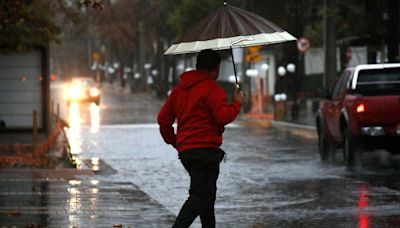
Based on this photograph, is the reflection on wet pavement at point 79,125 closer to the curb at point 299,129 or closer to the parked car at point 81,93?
the parked car at point 81,93

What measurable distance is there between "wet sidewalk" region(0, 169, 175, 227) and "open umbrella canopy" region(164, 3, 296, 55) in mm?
2742

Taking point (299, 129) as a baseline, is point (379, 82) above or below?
above

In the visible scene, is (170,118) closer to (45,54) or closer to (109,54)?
(45,54)

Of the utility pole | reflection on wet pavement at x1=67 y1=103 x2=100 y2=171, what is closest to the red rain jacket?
reflection on wet pavement at x1=67 y1=103 x2=100 y2=171

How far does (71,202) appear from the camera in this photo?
45.0ft

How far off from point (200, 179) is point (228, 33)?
54.6 inches

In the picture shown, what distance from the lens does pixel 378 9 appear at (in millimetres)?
35625

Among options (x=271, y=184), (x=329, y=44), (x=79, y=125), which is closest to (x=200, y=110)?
(x=271, y=184)

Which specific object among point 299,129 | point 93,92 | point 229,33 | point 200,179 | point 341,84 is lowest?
point 299,129

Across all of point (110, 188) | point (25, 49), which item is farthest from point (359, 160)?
point (25, 49)

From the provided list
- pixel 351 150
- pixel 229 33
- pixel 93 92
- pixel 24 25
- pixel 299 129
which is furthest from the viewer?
pixel 93 92

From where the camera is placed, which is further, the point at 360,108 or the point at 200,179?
the point at 360,108

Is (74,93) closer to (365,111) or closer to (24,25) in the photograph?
(24,25)

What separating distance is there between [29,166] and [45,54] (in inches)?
358
